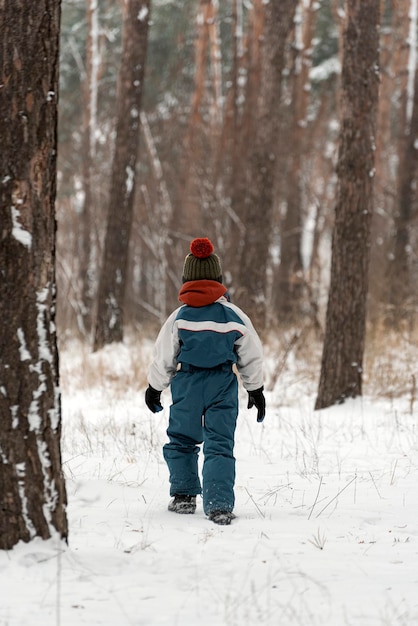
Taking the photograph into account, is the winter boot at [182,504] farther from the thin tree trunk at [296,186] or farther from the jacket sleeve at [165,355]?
the thin tree trunk at [296,186]

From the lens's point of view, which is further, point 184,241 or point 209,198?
point 184,241

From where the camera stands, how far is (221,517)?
4.46 meters

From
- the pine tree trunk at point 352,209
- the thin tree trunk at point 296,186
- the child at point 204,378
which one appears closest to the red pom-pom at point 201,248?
the child at point 204,378

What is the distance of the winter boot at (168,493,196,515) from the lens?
4.70 m

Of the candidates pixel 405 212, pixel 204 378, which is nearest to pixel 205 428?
pixel 204 378

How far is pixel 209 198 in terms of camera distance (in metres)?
15.4

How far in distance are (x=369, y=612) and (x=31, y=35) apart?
2.90m

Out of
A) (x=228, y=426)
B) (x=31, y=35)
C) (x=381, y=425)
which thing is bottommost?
(x=381, y=425)

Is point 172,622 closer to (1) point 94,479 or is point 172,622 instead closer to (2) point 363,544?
(2) point 363,544

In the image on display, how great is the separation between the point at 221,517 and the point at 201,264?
151 cm

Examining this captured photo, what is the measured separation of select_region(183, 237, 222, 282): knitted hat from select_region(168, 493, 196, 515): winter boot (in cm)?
132

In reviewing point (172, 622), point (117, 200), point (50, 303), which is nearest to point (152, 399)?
point (50, 303)

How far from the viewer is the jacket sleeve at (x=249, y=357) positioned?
4.74 metres

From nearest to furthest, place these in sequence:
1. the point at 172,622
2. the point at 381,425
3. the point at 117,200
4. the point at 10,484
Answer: the point at 172,622, the point at 10,484, the point at 381,425, the point at 117,200
